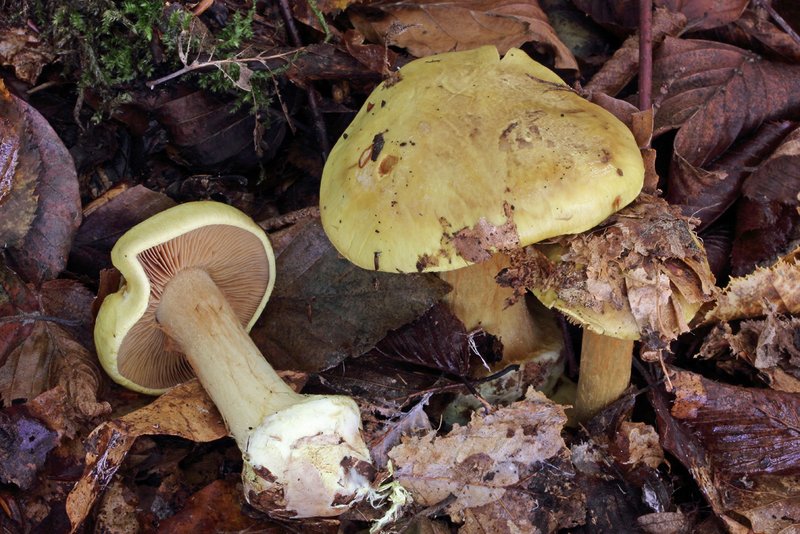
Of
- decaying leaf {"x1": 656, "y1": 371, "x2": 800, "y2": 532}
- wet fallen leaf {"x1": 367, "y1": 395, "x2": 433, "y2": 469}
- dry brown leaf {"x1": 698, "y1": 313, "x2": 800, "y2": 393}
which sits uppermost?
dry brown leaf {"x1": 698, "y1": 313, "x2": 800, "y2": 393}

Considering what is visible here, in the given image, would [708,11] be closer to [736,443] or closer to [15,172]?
[736,443]

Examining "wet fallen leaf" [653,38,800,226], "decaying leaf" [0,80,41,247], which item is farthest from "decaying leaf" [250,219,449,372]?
"wet fallen leaf" [653,38,800,226]

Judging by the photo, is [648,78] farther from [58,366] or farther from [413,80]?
[58,366]

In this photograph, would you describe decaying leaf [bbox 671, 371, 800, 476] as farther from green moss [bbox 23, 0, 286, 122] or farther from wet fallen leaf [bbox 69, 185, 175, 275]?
wet fallen leaf [bbox 69, 185, 175, 275]

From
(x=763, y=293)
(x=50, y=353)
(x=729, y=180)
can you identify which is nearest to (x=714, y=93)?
(x=729, y=180)

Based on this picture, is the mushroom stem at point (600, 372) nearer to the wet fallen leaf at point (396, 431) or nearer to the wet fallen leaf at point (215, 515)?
the wet fallen leaf at point (396, 431)

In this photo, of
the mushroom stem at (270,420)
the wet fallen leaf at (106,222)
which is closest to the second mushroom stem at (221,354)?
the mushroom stem at (270,420)
